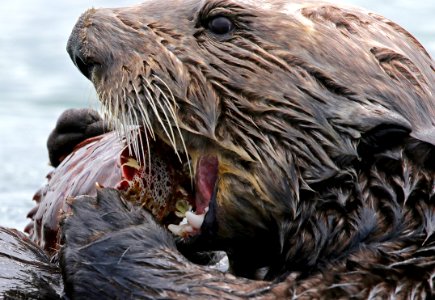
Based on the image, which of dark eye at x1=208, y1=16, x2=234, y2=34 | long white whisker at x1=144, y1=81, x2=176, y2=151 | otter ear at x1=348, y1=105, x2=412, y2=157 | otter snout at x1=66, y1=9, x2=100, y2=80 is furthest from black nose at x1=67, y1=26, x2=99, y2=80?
otter ear at x1=348, y1=105, x2=412, y2=157

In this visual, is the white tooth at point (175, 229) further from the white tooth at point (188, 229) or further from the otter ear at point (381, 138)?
the otter ear at point (381, 138)

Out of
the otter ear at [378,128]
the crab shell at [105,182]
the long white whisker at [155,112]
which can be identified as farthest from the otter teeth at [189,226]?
the otter ear at [378,128]

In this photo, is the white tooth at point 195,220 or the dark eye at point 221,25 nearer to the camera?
the white tooth at point 195,220

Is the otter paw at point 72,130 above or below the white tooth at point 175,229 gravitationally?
below

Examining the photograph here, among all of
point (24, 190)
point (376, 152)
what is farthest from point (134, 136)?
point (24, 190)

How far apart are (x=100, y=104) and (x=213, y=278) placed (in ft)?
3.35

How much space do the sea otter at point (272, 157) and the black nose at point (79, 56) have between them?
1 cm

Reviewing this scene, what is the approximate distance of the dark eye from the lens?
15.4ft

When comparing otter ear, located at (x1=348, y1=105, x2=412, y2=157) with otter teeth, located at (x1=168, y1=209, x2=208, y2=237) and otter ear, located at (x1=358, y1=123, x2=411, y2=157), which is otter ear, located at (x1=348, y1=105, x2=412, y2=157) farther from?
otter teeth, located at (x1=168, y1=209, x2=208, y2=237)

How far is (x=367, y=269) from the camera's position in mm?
4410

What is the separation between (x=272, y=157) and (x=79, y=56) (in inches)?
41.4

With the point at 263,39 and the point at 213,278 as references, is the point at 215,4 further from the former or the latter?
the point at 213,278

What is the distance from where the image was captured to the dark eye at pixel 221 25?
4.70 meters

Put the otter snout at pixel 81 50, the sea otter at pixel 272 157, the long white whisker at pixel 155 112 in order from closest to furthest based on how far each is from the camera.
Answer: the sea otter at pixel 272 157 < the long white whisker at pixel 155 112 < the otter snout at pixel 81 50
